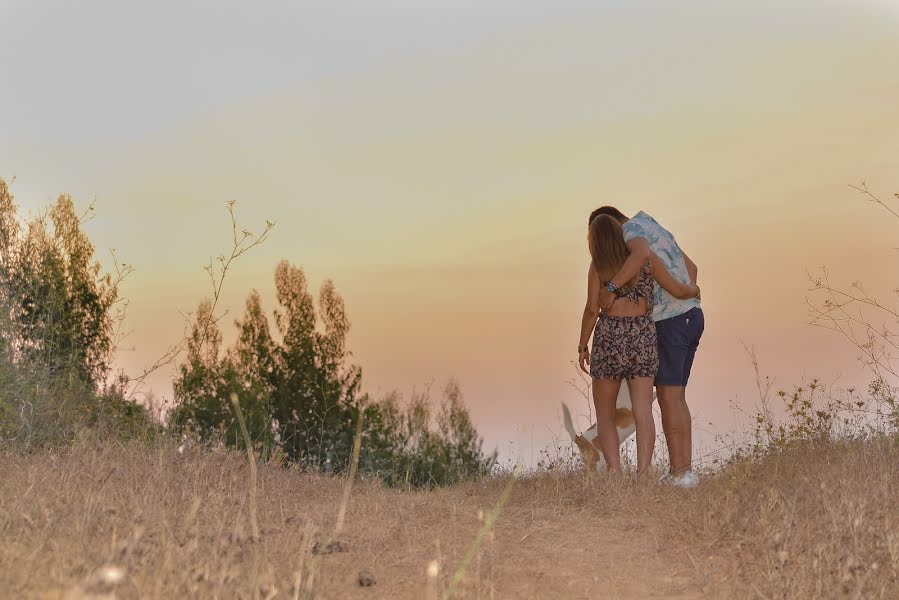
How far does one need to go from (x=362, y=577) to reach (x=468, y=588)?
23.3 inches

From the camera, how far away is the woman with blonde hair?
8078 mm

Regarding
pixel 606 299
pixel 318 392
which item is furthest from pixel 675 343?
pixel 318 392

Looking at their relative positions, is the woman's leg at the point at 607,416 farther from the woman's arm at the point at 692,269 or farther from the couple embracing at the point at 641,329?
the woman's arm at the point at 692,269

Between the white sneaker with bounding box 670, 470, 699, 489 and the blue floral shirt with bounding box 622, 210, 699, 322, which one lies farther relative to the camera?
the blue floral shirt with bounding box 622, 210, 699, 322

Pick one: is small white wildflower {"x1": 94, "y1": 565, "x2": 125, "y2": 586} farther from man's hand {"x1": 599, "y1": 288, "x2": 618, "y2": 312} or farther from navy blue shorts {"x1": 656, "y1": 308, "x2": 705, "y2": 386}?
navy blue shorts {"x1": 656, "y1": 308, "x2": 705, "y2": 386}

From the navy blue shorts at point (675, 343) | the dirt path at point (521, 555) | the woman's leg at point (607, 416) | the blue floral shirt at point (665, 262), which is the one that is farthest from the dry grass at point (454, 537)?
the blue floral shirt at point (665, 262)

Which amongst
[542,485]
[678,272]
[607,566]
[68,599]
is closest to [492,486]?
[542,485]

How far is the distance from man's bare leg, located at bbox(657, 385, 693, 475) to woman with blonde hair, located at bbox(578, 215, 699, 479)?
33 centimetres

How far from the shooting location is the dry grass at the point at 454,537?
4.72 m

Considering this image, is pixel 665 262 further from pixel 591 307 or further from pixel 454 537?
pixel 454 537

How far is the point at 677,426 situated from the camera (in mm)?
8555

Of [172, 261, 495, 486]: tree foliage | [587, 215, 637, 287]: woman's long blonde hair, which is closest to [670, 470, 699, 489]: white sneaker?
[587, 215, 637, 287]: woman's long blonde hair

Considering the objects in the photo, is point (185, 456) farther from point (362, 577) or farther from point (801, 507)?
point (801, 507)

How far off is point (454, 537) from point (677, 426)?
131 inches
